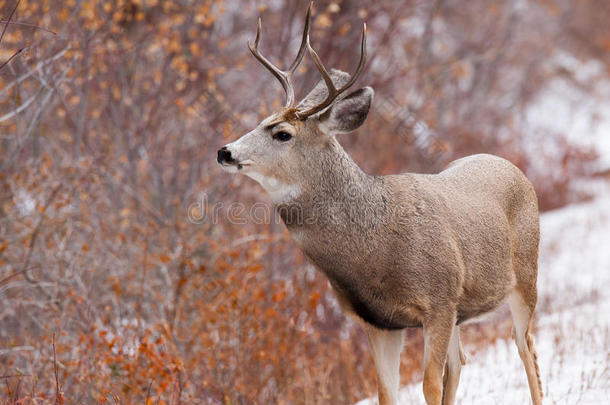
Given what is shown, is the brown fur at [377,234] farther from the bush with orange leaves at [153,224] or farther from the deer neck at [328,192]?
the bush with orange leaves at [153,224]

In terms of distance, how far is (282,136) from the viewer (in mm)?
4348

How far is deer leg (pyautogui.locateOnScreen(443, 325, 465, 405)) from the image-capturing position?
5023mm

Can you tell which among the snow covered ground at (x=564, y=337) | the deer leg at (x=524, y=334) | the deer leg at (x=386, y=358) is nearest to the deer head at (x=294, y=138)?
the deer leg at (x=386, y=358)

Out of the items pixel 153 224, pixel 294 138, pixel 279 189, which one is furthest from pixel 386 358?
pixel 153 224

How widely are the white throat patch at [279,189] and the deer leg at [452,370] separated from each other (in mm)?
1541

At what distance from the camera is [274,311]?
21.6ft

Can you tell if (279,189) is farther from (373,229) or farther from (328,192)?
(373,229)

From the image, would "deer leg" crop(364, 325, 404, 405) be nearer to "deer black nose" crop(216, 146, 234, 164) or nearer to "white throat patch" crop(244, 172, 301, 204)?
"white throat patch" crop(244, 172, 301, 204)

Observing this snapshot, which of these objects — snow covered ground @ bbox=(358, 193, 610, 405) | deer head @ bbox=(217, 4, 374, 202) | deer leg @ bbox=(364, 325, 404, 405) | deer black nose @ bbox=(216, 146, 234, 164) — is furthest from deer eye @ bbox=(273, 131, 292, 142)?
snow covered ground @ bbox=(358, 193, 610, 405)

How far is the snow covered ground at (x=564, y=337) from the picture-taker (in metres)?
5.76

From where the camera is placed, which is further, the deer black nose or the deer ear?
the deer ear

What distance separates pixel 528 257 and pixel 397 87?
928cm

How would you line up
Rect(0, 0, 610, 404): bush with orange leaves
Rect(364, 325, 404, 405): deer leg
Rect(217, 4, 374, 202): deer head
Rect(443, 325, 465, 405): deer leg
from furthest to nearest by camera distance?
Rect(0, 0, 610, 404): bush with orange leaves < Rect(443, 325, 465, 405): deer leg < Rect(364, 325, 404, 405): deer leg < Rect(217, 4, 374, 202): deer head

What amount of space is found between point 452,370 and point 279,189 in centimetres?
182
